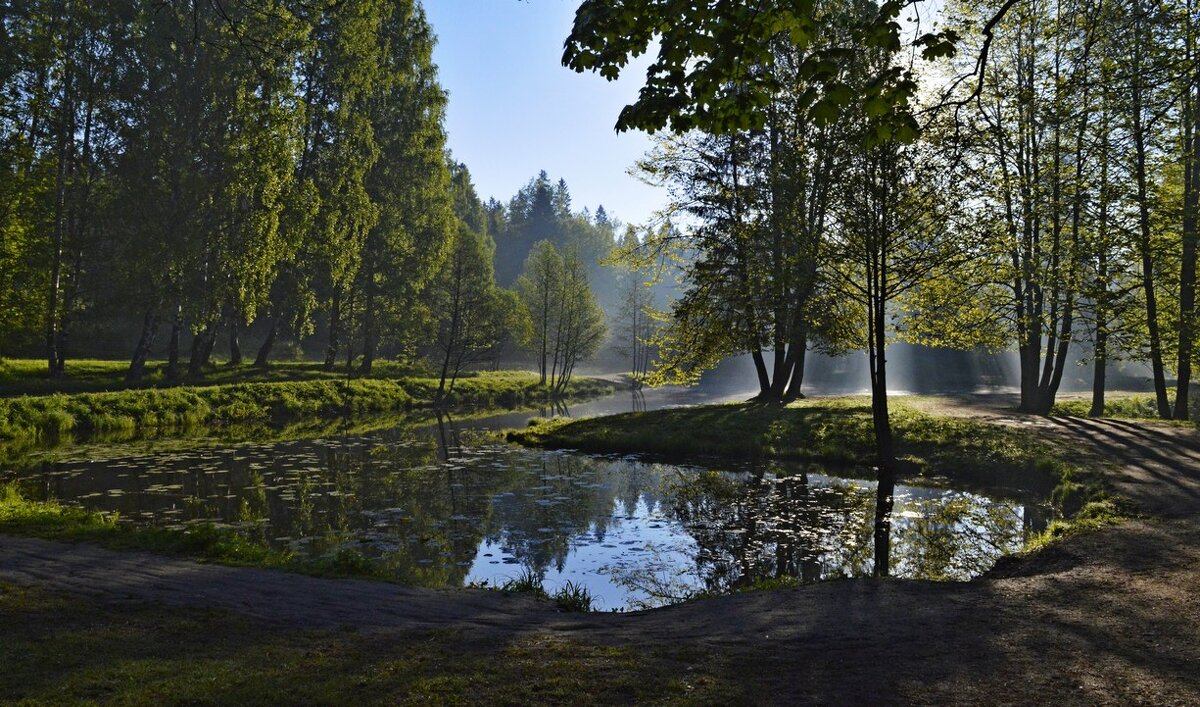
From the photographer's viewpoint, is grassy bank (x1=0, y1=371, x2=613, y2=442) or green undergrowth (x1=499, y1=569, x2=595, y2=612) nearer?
green undergrowth (x1=499, y1=569, x2=595, y2=612)

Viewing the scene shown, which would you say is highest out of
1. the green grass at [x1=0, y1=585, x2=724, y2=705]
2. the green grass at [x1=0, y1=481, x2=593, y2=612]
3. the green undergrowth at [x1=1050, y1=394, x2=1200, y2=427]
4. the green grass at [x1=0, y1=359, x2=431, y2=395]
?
the green grass at [x1=0, y1=359, x2=431, y2=395]

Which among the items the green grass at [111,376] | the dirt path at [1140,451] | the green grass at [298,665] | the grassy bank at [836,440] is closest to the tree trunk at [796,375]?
the grassy bank at [836,440]

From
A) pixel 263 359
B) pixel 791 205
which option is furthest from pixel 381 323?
pixel 791 205

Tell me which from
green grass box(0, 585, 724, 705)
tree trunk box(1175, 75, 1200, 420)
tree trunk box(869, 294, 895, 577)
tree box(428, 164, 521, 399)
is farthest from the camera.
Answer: tree box(428, 164, 521, 399)

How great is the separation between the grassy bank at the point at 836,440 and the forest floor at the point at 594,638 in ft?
24.8

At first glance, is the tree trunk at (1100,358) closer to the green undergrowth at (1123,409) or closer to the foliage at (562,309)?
the green undergrowth at (1123,409)

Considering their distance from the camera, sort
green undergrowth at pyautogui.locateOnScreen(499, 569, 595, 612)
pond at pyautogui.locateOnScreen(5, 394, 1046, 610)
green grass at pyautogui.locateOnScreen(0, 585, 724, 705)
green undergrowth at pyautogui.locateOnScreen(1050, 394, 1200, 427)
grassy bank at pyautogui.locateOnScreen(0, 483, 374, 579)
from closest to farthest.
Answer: green grass at pyautogui.locateOnScreen(0, 585, 724, 705) → green undergrowth at pyautogui.locateOnScreen(499, 569, 595, 612) → grassy bank at pyautogui.locateOnScreen(0, 483, 374, 579) → pond at pyautogui.locateOnScreen(5, 394, 1046, 610) → green undergrowth at pyautogui.locateOnScreen(1050, 394, 1200, 427)

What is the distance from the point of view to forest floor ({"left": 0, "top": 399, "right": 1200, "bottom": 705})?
5.18 metres

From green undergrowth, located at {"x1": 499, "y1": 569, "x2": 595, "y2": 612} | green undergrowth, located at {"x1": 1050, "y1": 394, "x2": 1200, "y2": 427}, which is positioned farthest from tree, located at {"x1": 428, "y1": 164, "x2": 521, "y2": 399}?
green undergrowth, located at {"x1": 499, "y1": 569, "x2": 595, "y2": 612}

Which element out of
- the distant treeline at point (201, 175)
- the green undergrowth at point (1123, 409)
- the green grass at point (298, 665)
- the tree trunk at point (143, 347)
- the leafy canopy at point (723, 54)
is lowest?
the green grass at point (298, 665)

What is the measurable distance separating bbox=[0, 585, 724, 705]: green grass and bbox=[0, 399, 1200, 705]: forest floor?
24mm

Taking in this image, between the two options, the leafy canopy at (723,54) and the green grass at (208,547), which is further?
the green grass at (208,547)

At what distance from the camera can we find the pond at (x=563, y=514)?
11.1m

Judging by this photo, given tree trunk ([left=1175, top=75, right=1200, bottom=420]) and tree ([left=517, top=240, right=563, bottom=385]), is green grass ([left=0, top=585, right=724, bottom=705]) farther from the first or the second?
tree ([left=517, top=240, right=563, bottom=385])
